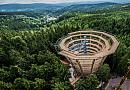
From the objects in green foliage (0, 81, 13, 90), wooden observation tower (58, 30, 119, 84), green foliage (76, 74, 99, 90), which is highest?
wooden observation tower (58, 30, 119, 84)

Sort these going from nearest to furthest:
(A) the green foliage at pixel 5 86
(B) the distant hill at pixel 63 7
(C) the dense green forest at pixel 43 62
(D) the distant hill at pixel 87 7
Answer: (A) the green foliage at pixel 5 86
(C) the dense green forest at pixel 43 62
(B) the distant hill at pixel 63 7
(D) the distant hill at pixel 87 7

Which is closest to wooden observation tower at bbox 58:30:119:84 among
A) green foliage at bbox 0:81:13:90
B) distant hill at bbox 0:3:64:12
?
green foliage at bbox 0:81:13:90

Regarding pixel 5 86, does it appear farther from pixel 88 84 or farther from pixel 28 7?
pixel 28 7

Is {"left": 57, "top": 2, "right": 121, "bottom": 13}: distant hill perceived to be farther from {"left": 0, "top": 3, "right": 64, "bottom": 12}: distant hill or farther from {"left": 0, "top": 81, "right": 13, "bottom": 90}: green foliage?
{"left": 0, "top": 81, "right": 13, "bottom": 90}: green foliage

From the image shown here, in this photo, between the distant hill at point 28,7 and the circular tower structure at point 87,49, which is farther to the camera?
the distant hill at point 28,7

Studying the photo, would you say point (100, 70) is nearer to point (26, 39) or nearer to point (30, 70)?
point (30, 70)

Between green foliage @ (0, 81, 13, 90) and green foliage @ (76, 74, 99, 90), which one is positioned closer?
green foliage @ (76, 74, 99, 90)

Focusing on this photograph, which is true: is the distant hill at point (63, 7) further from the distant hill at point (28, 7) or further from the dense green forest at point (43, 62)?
the dense green forest at point (43, 62)

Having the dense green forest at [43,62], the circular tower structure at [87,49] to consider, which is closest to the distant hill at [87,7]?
the dense green forest at [43,62]

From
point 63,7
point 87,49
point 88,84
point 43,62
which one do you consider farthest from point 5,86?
point 63,7
